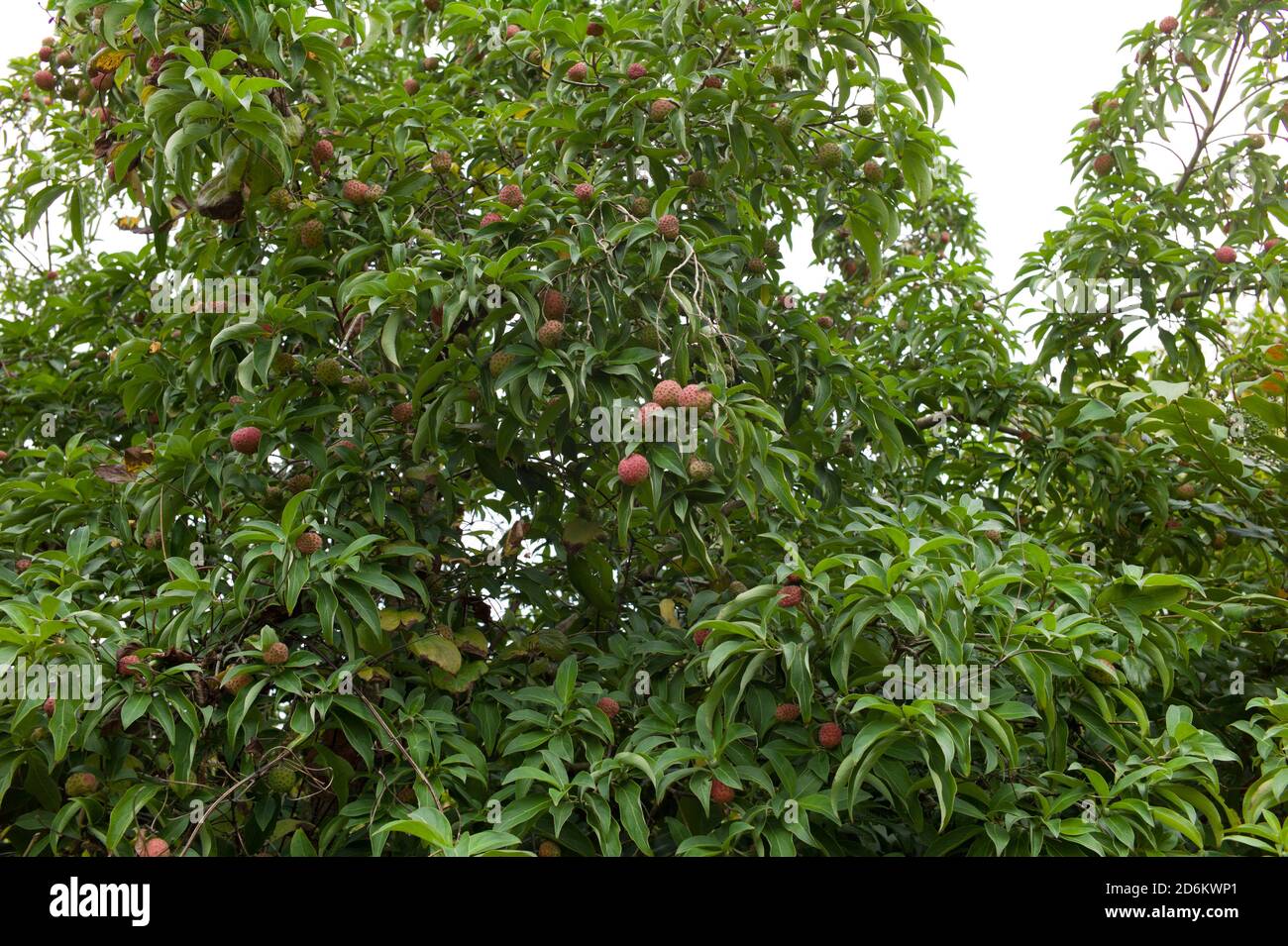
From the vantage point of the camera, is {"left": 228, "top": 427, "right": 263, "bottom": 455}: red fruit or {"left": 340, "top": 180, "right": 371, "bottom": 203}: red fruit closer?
{"left": 228, "top": 427, "right": 263, "bottom": 455}: red fruit

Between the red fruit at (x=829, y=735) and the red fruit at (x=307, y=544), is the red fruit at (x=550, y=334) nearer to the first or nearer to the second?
the red fruit at (x=307, y=544)

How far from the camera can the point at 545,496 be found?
312 cm

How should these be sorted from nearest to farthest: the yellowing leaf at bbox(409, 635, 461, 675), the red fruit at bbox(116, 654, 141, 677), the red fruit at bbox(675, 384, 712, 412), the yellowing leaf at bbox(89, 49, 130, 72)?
the red fruit at bbox(675, 384, 712, 412) → the red fruit at bbox(116, 654, 141, 677) → the yellowing leaf at bbox(409, 635, 461, 675) → the yellowing leaf at bbox(89, 49, 130, 72)

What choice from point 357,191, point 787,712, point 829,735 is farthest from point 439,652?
point 357,191

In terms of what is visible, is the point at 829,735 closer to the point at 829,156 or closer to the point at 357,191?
the point at 829,156

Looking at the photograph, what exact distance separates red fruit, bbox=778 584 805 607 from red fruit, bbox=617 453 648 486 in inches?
15.9

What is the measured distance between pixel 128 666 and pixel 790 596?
4.94ft

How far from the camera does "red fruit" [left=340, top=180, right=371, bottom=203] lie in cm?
316

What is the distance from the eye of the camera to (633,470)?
8.00 feet

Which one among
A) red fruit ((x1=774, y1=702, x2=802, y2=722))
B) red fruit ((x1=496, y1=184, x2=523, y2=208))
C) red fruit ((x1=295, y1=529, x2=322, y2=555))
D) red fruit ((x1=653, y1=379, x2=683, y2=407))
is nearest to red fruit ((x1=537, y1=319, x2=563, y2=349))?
red fruit ((x1=653, y1=379, x2=683, y2=407))

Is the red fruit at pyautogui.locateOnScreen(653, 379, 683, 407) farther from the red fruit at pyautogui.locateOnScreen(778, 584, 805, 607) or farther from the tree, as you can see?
the red fruit at pyautogui.locateOnScreen(778, 584, 805, 607)

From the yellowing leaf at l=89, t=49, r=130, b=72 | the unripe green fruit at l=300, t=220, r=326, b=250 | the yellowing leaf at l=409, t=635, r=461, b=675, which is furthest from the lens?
the unripe green fruit at l=300, t=220, r=326, b=250

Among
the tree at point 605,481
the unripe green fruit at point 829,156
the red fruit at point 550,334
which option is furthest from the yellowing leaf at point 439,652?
the unripe green fruit at point 829,156
